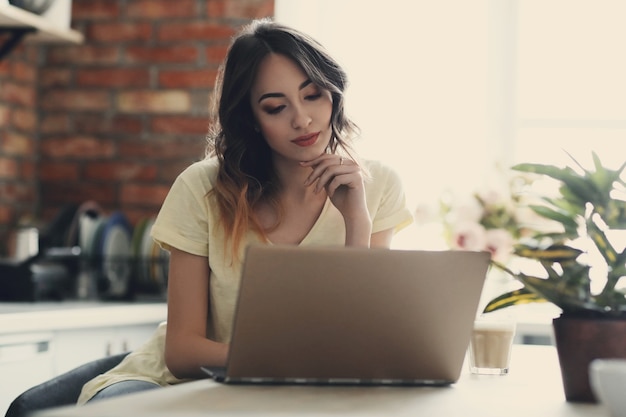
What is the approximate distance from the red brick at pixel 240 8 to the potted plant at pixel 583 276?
2006 millimetres

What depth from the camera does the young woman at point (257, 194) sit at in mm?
1669

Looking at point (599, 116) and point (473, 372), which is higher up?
point (599, 116)

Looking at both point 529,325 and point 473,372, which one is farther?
point 529,325

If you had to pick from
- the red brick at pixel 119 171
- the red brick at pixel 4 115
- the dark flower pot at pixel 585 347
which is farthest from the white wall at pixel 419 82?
the dark flower pot at pixel 585 347

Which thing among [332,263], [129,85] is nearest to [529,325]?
[129,85]

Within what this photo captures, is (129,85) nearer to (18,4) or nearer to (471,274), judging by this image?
(18,4)

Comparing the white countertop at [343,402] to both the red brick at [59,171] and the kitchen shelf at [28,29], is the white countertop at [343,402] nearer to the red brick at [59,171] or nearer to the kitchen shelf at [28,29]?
the kitchen shelf at [28,29]

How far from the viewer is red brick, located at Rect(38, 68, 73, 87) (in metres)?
3.20

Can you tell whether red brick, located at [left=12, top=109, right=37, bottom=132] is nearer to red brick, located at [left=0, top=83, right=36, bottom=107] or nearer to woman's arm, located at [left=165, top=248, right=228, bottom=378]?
red brick, located at [left=0, top=83, right=36, bottom=107]

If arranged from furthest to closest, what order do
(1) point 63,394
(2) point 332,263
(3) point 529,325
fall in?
1. (3) point 529,325
2. (1) point 63,394
3. (2) point 332,263

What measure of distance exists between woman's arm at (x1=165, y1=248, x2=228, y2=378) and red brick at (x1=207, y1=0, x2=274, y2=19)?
4.97 ft

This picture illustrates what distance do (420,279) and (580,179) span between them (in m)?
0.27

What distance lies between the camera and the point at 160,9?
3.12m

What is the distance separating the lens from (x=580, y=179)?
1.16 m
